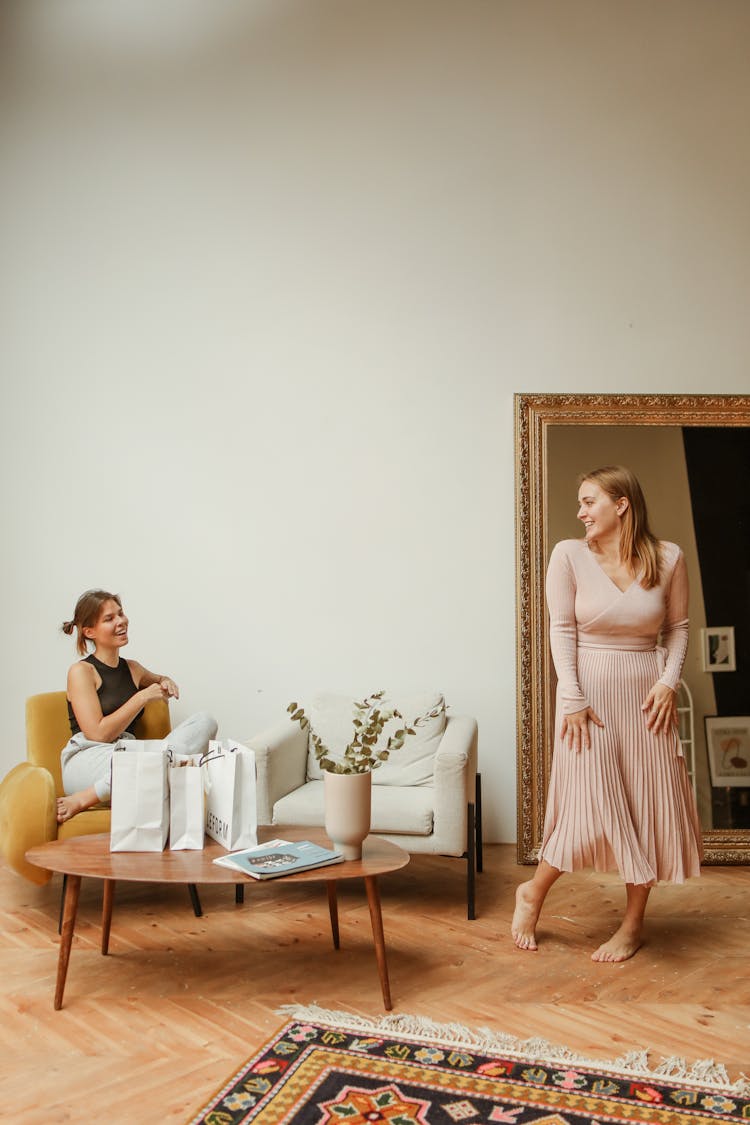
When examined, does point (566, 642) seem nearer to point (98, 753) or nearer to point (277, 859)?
point (277, 859)

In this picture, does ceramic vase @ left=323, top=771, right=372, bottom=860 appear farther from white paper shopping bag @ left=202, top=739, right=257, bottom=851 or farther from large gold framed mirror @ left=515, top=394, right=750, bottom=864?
large gold framed mirror @ left=515, top=394, right=750, bottom=864

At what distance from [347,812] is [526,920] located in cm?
94

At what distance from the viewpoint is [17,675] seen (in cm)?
499

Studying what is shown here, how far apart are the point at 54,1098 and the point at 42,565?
118 inches

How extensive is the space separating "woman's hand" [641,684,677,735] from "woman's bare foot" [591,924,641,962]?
0.71 metres

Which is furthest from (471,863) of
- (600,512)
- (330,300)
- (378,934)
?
(330,300)

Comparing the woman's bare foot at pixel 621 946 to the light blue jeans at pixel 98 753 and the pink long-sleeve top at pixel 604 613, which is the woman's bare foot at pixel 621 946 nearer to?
the pink long-sleeve top at pixel 604 613

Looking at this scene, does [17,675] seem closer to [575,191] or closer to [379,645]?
[379,645]

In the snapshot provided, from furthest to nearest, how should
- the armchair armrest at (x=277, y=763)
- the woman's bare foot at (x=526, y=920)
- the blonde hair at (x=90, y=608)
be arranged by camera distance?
the blonde hair at (x=90, y=608)
the armchair armrest at (x=277, y=763)
the woman's bare foot at (x=526, y=920)

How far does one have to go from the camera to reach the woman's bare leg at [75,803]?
3.75 m

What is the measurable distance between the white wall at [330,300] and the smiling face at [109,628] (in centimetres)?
78

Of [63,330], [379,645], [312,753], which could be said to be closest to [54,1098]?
[312,753]

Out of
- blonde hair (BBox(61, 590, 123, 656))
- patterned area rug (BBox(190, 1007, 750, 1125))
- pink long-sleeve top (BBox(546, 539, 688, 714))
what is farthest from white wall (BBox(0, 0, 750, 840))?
patterned area rug (BBox(190, 1007, 750, 1125))

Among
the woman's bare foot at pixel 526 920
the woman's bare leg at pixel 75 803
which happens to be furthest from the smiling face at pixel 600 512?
the woman's bare leg at pixel 75 803
